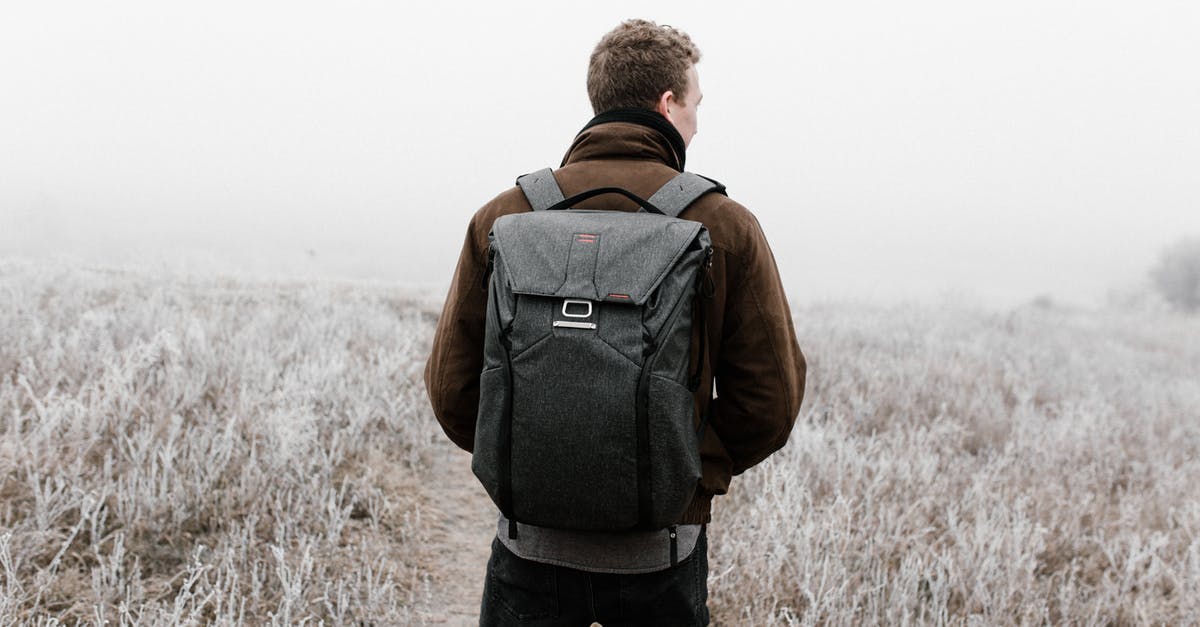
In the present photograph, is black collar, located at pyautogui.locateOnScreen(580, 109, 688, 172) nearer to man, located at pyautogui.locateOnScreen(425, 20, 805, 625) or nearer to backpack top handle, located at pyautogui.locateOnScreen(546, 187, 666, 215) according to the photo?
man, located at pyautogui.locateOnScreen(425, 20, 805, 625)

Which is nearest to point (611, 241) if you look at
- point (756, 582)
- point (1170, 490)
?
point (756, 582)

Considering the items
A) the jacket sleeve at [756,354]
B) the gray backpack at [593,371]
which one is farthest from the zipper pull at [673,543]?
the jacket sleeve at [756,354]

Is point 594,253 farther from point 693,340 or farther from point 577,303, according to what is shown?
point 693,340

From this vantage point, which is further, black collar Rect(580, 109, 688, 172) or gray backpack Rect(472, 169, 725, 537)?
black collar Rect(580, 109, 688, 172)

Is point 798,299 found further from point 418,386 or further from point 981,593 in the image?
point 981,593

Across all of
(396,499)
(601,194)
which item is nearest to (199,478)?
(396,499)

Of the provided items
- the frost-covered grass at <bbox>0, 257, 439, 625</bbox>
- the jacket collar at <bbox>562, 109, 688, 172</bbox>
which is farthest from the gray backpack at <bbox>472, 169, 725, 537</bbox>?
the frost-covered grass at <bbox>0, 257, 439, 625</bbox>

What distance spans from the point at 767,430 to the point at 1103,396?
26.3ft

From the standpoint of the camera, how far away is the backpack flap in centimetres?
149

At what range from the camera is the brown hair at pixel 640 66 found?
1821 millimetres

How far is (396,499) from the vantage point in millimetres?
4160

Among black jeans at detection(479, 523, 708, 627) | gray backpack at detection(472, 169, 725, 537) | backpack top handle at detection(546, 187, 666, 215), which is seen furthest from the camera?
black jeans at detection(479, 523, 708, 627)

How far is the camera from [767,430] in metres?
1.75

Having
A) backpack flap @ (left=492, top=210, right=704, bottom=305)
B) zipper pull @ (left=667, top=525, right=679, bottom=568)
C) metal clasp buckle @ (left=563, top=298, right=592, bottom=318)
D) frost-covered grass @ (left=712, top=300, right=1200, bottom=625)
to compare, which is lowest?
frost-covered grass @ (left=712, top=300, right=1200, bottom=625)
